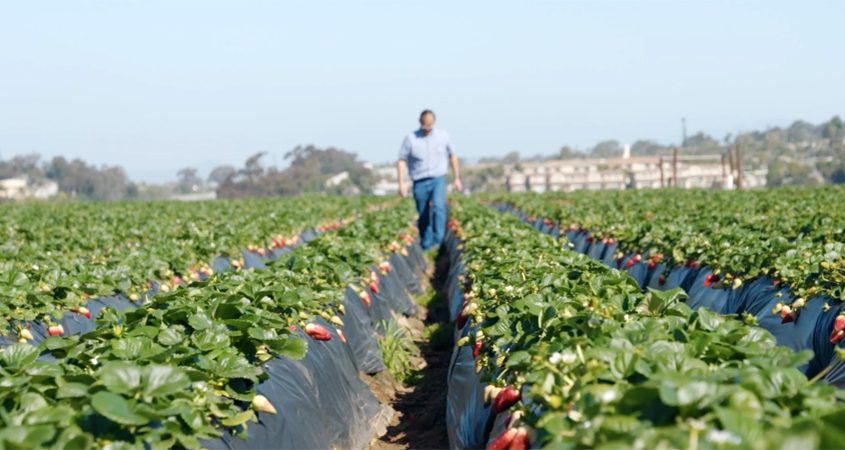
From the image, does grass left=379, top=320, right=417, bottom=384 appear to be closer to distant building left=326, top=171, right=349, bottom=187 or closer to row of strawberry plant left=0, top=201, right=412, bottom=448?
row of strawberry plant left=0, top=201, right=412, bottom=448

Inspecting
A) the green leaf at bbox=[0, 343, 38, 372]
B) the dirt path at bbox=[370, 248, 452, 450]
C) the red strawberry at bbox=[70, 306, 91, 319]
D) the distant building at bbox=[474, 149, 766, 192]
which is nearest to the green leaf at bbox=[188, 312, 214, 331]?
the green leaf at bbox=[0, 343, 38, 372]

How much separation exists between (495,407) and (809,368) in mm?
2458

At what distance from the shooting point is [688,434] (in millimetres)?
2500

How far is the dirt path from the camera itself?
6.30m

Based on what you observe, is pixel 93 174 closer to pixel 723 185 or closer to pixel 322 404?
pixel 723 185

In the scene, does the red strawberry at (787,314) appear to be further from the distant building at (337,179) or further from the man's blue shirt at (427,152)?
the distant building at (337,179)

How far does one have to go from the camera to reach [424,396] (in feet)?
25.1

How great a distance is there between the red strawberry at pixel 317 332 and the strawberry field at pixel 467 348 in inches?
0.5

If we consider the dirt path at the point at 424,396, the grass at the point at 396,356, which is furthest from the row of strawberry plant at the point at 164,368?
the grass at the point at 396,356

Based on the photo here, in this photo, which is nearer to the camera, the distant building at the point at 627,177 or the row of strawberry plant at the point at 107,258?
the row of strawberry plant at the point at 107,258

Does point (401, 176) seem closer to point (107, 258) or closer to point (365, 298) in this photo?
point (107, 258)

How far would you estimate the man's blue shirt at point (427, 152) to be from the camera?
45.0 feet

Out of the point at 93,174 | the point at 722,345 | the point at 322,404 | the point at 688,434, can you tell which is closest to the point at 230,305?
the point at 322,404

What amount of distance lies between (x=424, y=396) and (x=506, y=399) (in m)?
3.46
